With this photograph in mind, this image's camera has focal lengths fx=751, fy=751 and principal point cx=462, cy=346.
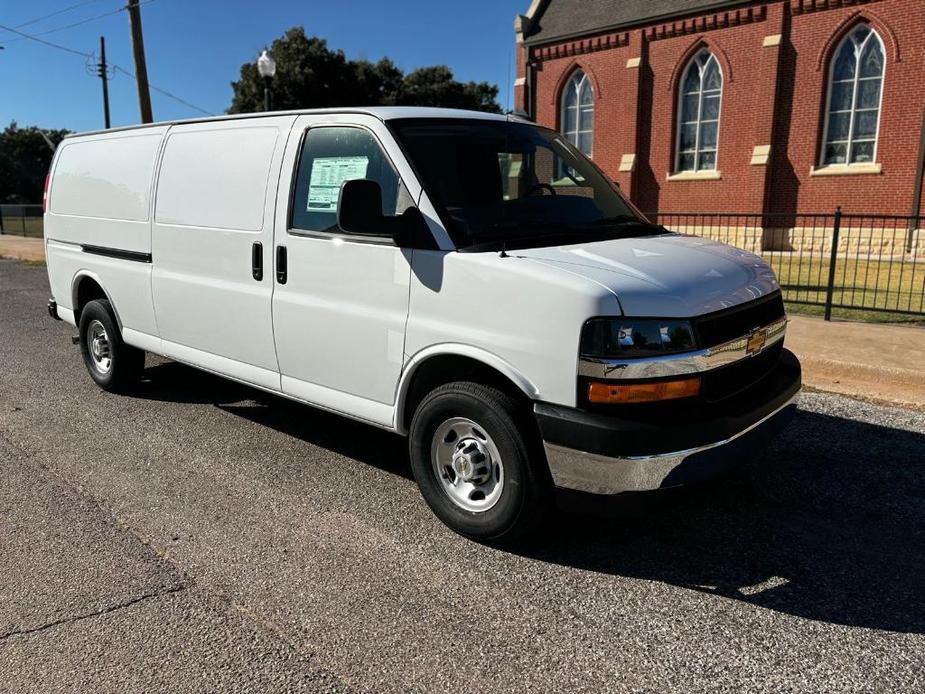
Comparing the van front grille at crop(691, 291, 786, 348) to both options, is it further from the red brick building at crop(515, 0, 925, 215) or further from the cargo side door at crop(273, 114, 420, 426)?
the red brick building at crop(515, 0, 925, 215)

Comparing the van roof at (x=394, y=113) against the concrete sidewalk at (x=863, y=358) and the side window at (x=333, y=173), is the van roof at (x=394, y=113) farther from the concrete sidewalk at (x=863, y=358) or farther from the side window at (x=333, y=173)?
the concrete sidewalk at (x=863, y=358)

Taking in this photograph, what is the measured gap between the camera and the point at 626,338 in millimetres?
3145

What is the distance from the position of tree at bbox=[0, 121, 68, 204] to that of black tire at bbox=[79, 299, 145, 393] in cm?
6981

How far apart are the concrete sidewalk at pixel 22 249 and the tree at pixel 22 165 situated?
4770cm

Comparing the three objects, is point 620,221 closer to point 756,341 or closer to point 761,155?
point 756,341

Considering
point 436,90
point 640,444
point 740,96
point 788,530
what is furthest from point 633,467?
point 436,90

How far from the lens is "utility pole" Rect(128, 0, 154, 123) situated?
55.4 ft

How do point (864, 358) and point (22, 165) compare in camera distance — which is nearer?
point (864, 358)

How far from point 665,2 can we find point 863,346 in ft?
58.4

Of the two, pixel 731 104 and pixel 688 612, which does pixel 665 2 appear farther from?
pixel 688 612

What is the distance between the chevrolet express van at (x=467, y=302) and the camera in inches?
125

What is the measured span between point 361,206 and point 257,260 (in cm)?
121

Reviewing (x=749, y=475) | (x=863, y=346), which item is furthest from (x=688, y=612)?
(x=863, y=346)

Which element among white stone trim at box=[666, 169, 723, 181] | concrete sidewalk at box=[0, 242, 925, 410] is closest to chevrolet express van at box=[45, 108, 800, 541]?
concrete sidewalk at box=[0, 242, 925, 410]
